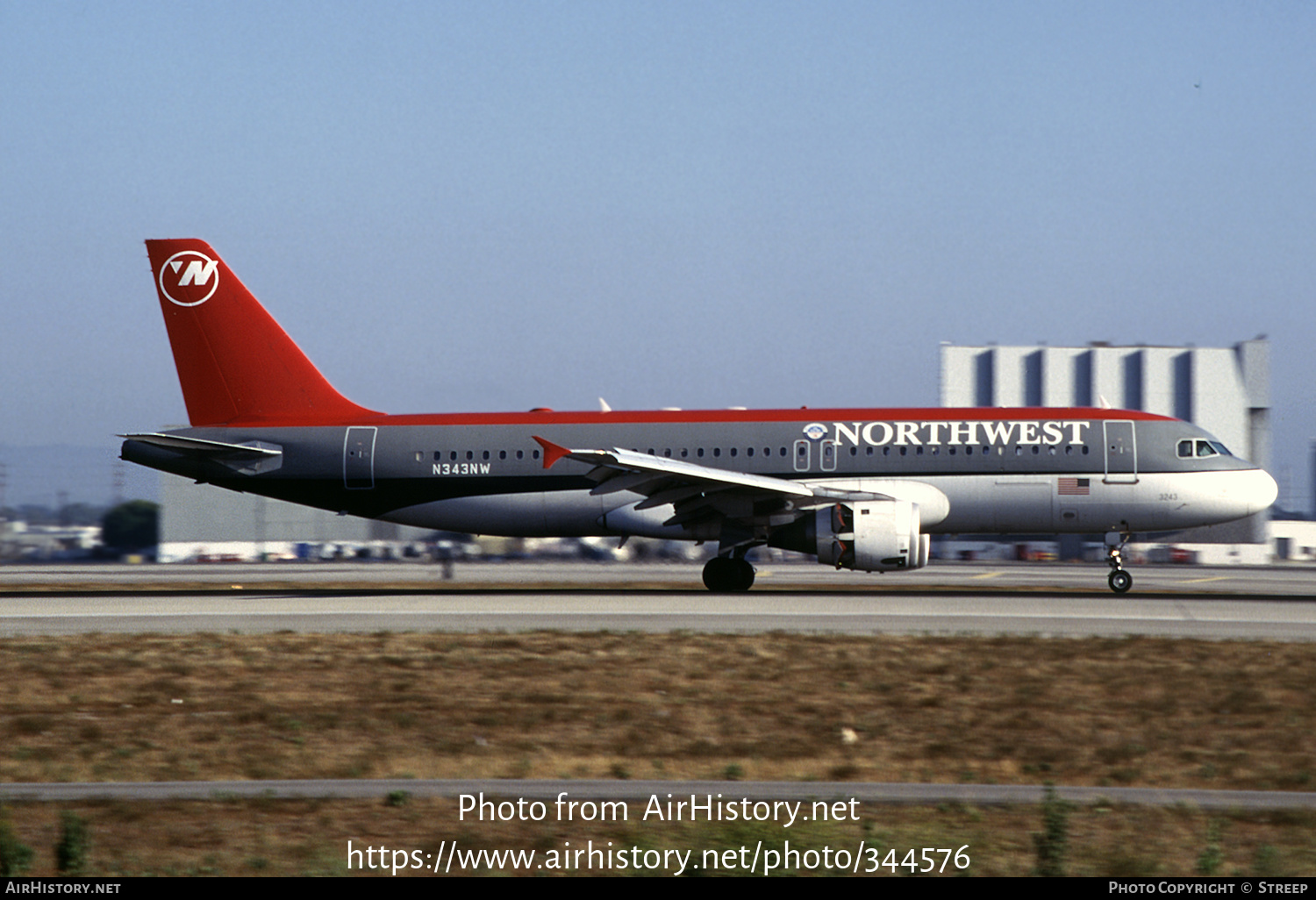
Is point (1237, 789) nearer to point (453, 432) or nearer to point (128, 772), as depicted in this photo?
point (128, 772)

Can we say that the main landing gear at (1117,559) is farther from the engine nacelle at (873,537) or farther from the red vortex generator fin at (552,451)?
the red vortex generator fin at (552,451)

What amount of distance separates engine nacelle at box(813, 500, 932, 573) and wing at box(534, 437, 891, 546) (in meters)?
0.68

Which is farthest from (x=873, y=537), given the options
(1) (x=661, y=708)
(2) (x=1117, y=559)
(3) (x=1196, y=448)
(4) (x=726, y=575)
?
(1) (x=661, y=708)

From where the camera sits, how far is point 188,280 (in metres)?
33.3

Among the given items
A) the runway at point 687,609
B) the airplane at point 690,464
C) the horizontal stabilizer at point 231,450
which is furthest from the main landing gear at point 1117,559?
the horizontal stabilizer at point 231,450

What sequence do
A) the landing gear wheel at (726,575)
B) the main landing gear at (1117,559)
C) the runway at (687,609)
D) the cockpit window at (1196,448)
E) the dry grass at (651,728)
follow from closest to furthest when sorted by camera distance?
the dry grass at (651,728) → the runway at (687,609) → the cockpit window at (1196,448) → the main landing gear at (1117,559) → the landing gear wheel at (726,575)

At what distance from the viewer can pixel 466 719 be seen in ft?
52.2

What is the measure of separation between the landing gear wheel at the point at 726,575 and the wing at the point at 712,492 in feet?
2.69

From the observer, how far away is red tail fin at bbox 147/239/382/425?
109ft

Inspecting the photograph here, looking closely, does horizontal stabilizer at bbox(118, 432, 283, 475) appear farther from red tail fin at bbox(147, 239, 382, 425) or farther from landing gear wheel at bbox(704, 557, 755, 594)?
landing gear wheel at bbox(704, 557, 755, 594)

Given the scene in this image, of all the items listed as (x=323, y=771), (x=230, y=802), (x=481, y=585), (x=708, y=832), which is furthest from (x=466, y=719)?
(x=481, y=585)

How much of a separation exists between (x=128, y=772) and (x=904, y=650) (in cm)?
1178

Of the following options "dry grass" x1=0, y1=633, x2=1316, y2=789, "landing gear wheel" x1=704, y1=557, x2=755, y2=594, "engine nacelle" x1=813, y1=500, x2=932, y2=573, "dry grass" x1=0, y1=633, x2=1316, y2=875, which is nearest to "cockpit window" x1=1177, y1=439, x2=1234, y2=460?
"engine nacelle" x1=813, y1=500, x2=932, y2=573

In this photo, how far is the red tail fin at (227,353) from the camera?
1303 inches
